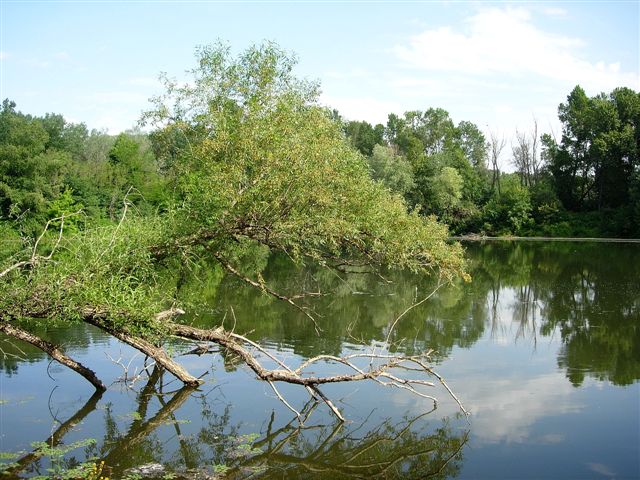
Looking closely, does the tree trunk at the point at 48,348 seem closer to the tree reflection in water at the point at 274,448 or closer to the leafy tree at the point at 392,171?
the tree reflection in water at the point at 274,448

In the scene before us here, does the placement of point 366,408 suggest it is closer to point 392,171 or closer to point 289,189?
point 289,189

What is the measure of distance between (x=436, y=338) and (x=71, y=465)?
11137mm

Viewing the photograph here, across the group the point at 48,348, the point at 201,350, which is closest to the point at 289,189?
the point at 201,350

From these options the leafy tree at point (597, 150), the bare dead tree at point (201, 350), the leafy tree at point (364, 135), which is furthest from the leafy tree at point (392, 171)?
the bare dead tree at point (201, 350)

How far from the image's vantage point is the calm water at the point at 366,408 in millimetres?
9695

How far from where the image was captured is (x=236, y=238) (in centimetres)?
1306

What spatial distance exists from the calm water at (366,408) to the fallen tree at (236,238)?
2.27 feet

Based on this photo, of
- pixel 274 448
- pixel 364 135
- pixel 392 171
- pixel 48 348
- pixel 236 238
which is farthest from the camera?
pixel 364 135

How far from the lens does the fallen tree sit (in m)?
10.9

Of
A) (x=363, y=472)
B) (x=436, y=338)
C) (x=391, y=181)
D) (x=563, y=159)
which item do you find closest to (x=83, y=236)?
(x=363, y=472)

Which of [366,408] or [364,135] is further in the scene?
[364,135]

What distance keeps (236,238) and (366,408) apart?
170 inches

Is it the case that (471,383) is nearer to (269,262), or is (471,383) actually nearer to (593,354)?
(593,354)

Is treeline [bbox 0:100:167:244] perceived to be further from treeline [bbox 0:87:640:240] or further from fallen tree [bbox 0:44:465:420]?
fallen tree [bbox 0:44:465:420]
